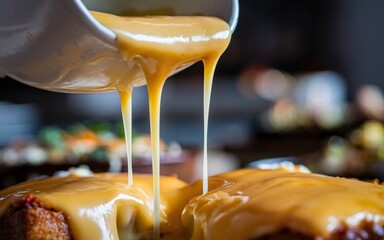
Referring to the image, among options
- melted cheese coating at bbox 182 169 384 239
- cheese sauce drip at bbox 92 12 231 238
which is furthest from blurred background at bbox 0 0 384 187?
melted cheese coating at bbox 182 169 384 239

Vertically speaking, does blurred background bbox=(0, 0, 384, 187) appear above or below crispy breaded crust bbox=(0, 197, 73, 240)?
below

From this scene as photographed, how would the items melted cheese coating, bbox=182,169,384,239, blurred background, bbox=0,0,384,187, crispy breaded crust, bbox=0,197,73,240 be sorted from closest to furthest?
melted cheese coating, bbox=182,169,384,239 < crispy breaded crust, bbox=0,197,73,240 < blurred background, bbox=0,0,384,187

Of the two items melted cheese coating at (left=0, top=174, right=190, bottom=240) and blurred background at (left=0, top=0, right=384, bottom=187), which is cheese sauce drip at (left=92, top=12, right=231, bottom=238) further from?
blurred background at (left=0, top=0, right=384, bottom=187)

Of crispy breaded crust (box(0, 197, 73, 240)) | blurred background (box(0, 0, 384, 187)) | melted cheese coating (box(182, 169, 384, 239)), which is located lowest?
blurred background (box(0, 0, 384, 187))

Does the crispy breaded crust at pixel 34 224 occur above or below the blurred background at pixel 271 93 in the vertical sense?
above

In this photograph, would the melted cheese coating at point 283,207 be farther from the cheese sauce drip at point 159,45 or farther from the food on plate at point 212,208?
the cheese sauce drip at point 159,45

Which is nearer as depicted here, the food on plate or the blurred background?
the food on plate

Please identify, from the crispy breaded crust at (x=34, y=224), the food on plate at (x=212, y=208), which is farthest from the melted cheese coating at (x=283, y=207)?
the crispy breaded crust at (x=34, y=224)

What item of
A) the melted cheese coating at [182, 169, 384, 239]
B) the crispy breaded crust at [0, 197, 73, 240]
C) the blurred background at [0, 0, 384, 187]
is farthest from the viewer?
the blurred background at [0, 0, 384, 187]
